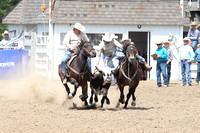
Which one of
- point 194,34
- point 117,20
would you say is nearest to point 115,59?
point 194,34

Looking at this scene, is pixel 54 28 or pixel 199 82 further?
pixel 54 28

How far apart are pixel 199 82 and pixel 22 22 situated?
37.1 ft

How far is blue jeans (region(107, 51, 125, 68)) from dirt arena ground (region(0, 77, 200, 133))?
1.12m

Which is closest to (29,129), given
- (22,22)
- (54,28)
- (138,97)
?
(138,97)

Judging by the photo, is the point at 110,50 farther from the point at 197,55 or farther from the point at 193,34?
the point at 193,34

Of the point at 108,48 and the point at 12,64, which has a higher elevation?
the point at 108,48

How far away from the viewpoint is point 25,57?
2173cm

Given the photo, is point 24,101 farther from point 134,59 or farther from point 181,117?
point 181,117

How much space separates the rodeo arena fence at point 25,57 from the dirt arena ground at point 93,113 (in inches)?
120

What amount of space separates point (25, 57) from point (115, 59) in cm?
963

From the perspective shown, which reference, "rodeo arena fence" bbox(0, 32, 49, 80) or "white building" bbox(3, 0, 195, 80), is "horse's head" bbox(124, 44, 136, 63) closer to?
"rodeo arena fence" bbox(0, 32, 49, 80)

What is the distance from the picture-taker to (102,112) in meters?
11.8

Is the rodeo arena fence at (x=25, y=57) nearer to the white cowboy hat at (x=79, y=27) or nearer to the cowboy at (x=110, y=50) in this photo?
the white cowboy hat at (x=79, y=27)

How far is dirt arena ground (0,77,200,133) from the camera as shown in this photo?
926cm
